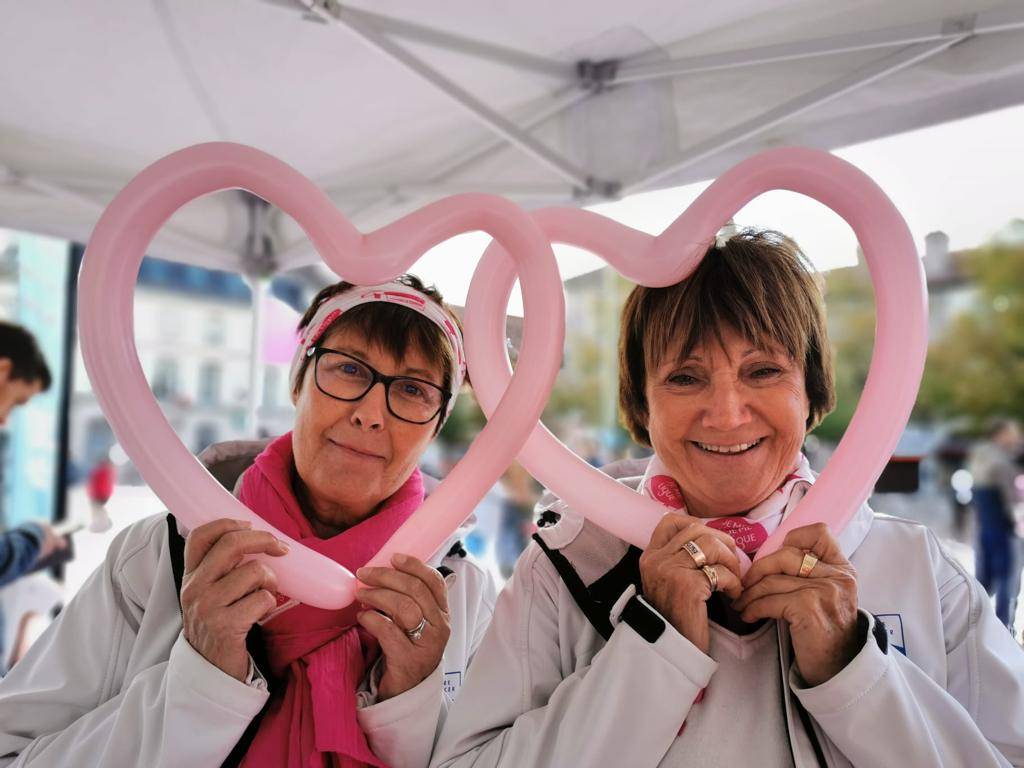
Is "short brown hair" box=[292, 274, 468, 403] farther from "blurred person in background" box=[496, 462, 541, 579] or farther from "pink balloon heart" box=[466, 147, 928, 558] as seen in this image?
"blurred person in background" box=[496, 462, 541, 579]

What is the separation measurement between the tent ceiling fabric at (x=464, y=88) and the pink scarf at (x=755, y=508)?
69.9 inches

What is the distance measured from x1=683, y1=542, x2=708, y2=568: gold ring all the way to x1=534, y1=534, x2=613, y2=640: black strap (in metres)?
0.21

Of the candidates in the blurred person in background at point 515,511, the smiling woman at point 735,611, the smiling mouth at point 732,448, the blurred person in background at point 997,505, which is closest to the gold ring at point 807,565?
the smiling woman at point 735,611

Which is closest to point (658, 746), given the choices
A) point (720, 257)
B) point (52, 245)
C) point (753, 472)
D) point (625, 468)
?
point (753, 472)

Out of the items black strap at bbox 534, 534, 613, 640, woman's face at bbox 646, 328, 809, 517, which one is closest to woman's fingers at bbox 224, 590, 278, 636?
black strap at bbox 534, 534, 613, 640

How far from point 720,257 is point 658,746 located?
0.83 metres

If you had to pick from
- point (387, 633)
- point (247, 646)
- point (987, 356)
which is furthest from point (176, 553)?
point (987, 356)

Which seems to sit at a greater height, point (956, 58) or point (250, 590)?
point (956, 58)

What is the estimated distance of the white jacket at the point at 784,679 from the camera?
3.76ft

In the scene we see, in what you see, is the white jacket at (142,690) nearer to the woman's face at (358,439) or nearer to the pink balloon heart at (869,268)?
the woman's face at (358,439)

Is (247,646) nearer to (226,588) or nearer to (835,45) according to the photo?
(226,588)

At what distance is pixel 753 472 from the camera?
4.44 feet

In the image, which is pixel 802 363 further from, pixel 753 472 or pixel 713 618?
pixel 713 618

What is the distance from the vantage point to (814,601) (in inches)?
45.7
